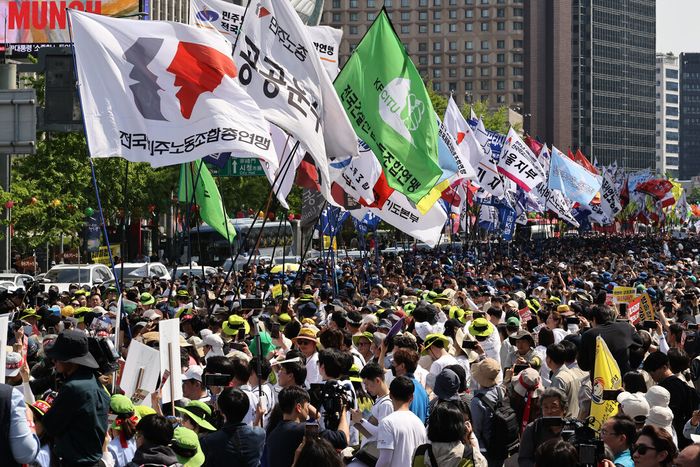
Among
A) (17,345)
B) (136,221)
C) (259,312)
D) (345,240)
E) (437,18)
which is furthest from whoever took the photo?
(437,18)

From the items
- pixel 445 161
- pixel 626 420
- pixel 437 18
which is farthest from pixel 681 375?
pixel 437 18

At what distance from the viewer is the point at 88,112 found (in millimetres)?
12281

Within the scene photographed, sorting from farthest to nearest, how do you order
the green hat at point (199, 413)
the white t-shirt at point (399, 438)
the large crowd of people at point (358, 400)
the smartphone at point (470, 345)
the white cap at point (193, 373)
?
the smartphone at point (470, 345) → the white cap at point (193, 373) → the green hat at point (199, 413) → the white t-shirt at point (399, 438) → the large crowd of people at point (358, 400)

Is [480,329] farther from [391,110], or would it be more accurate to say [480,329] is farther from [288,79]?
[391,110]

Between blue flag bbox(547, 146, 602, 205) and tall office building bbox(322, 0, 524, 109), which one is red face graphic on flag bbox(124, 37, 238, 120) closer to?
blue flag bbox(547, 146, 602, 205)

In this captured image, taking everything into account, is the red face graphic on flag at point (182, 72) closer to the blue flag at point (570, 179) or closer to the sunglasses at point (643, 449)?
the sunglasses at point (643, 449)

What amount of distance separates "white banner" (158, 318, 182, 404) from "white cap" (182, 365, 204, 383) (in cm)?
130

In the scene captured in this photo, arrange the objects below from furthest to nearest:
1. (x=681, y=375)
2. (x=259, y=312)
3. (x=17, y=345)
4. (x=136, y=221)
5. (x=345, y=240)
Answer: (x=345, y=240)
(x=136, y=221)
(x=259, y=312)
(x=17, y=345)
(x=681, y=375)

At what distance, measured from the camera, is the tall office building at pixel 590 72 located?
171875 mm

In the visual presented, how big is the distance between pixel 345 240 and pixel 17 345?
256ft

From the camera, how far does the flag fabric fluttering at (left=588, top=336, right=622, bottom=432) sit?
913 cm

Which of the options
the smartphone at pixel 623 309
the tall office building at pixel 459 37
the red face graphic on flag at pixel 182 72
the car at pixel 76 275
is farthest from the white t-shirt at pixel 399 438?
the tall office building at pixel 459 37

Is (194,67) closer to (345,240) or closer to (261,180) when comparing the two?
(261,180)

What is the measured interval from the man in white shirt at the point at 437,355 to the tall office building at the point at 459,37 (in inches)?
6204
